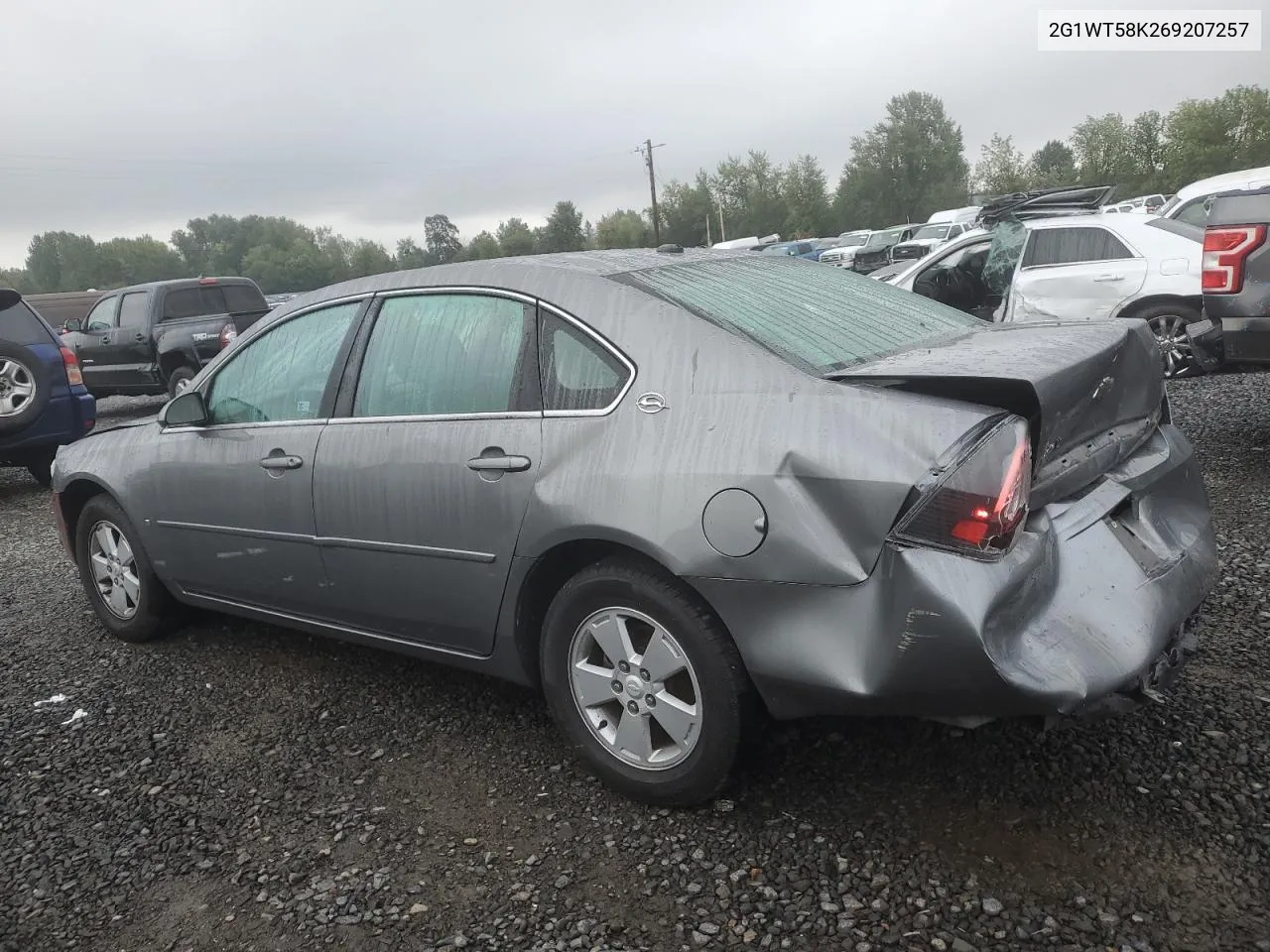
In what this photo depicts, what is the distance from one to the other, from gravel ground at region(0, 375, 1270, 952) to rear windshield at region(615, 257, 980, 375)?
1.20 metres

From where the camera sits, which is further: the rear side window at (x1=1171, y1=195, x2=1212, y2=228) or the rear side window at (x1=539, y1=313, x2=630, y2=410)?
the rear side window at (x1=1171, y1=195, x2=1212, y2=228)

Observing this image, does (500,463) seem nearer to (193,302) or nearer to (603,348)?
(603,348)

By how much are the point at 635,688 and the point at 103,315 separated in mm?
14112

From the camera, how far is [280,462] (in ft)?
11.6

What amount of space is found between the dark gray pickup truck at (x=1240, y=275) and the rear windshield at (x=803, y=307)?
2632 millimetres

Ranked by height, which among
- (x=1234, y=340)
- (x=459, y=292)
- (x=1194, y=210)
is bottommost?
(x=1234, y=340)

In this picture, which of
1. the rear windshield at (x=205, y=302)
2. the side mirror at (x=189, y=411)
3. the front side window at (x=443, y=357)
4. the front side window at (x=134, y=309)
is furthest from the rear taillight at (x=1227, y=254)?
the front side window at (x=134, y=309)

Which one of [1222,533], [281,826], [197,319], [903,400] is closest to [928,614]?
[903,400]

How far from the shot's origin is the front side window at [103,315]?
14086 millimetres

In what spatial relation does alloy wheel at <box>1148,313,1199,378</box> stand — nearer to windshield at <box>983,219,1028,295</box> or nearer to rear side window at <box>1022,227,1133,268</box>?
rear side window at <box>1022,227,1133,268</box>

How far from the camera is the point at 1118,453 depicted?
2707 mm

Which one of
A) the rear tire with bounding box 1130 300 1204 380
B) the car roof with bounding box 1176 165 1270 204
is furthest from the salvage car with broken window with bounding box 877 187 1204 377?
the car roof with bounding box 1176 165 1270 204

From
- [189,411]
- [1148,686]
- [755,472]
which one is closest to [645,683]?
[755,472]

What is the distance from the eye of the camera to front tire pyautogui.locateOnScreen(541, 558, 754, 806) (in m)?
2.53
